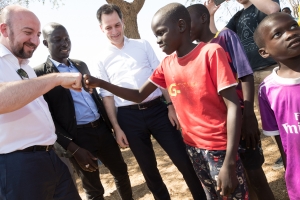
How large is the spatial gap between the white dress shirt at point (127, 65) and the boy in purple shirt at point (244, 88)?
85cm

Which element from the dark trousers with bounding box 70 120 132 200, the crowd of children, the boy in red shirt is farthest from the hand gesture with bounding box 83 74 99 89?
the dark trousers with bounding box 70 120 132 200

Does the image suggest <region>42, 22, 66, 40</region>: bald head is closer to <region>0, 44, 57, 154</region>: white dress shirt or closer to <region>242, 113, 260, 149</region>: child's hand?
<region>0, 44, 57, 154</region>: white dress shirt

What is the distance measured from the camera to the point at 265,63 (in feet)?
9.18

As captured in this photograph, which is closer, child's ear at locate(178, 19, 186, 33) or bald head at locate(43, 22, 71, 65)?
child's ear at locate(178, 19, 186, 33)

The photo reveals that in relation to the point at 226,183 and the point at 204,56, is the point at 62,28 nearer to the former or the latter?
the point at 204,56

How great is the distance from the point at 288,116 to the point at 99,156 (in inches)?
87.5

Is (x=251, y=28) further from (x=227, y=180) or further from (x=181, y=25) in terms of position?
(x=227, y=180)

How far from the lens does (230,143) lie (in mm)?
1826

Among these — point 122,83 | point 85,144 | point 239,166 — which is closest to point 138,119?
point 122,83

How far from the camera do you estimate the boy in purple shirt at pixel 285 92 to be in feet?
5.58

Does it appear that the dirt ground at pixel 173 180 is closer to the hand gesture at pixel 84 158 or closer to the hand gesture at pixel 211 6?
the hand gesture at pixel 84 158

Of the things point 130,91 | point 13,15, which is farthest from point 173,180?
point 13,15

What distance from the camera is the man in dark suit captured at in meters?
2.91

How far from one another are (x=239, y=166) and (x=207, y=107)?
1.56 ft
